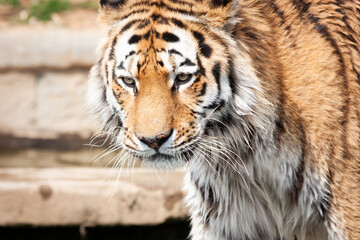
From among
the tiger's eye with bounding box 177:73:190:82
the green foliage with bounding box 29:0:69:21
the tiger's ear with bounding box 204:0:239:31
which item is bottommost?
the green foliage with bounding box 29:0:69:21

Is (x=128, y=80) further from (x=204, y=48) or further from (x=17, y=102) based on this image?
(x=17, y=102)

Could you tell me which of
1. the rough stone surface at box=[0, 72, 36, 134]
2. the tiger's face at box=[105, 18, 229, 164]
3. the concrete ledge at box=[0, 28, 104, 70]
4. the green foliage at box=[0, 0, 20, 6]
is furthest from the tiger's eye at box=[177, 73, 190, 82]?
the green foliage at box=[0, 0, 20, 6]

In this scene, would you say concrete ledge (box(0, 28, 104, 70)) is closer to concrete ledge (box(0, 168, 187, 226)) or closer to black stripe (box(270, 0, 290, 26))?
concrete ledge (box(0, 168, 187, 226))

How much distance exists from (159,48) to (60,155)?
2.68 meters

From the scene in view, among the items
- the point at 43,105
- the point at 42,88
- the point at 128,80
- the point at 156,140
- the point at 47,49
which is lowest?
the point at 43,105

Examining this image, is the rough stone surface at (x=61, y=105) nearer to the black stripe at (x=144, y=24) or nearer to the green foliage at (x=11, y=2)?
the green foliage at (x=11, y=2)

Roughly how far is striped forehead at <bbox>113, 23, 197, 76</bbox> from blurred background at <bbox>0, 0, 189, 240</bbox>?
0.79ft

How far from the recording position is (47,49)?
4949 mm

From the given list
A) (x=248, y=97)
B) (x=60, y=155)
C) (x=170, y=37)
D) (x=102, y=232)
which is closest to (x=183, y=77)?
(x=170, y=37)

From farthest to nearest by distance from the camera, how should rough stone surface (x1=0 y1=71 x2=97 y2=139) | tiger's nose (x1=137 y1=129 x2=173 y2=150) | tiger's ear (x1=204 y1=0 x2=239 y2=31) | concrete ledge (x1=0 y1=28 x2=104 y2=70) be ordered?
rough stone surface (x1=0 y1=71 x2=97 y2=139) → concrete ledge (x1=0 y1=28 x2=104 y2=70) → tiger's ear (x1=204 y1=0 x2=239 y2=31) → tiger's nose (x1=137 y1=129 x2=173 y2=150)

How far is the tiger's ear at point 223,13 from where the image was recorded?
2.33 metres

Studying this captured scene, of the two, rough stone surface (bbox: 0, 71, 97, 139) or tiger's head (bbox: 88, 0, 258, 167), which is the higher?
tiger's head (bbox: 88, 0, 258, 167)

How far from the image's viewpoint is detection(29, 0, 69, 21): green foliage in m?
6.16

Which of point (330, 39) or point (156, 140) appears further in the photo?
point (330, 39)
